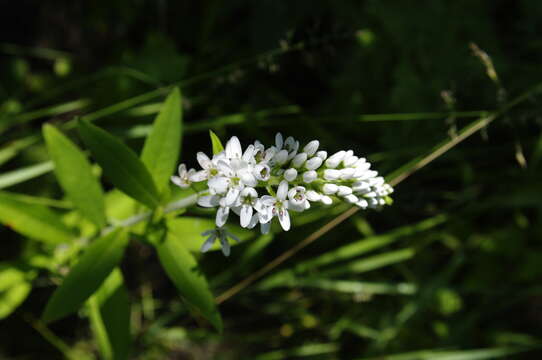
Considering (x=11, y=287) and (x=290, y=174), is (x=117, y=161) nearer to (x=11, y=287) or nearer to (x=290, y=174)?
(x=290, y=174)

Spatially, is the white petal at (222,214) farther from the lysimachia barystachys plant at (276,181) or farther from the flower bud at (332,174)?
the flower bud at (332,174)

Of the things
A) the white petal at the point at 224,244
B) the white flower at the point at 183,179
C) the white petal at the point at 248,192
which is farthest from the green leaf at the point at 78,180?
the white petal at the point at 248,192

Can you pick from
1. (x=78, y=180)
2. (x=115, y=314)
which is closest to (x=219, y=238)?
(x=115, y=314)

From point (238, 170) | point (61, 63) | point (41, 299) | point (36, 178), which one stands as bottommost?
point (238, 170)

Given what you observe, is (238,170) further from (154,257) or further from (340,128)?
(154,257)

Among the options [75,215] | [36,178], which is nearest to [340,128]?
[75,215]

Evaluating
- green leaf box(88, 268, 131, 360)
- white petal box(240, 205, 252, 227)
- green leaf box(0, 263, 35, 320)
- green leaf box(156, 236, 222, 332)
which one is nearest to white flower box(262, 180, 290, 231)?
white petal box(240, 205, 252, 227)

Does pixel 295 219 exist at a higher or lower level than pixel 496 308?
higher
